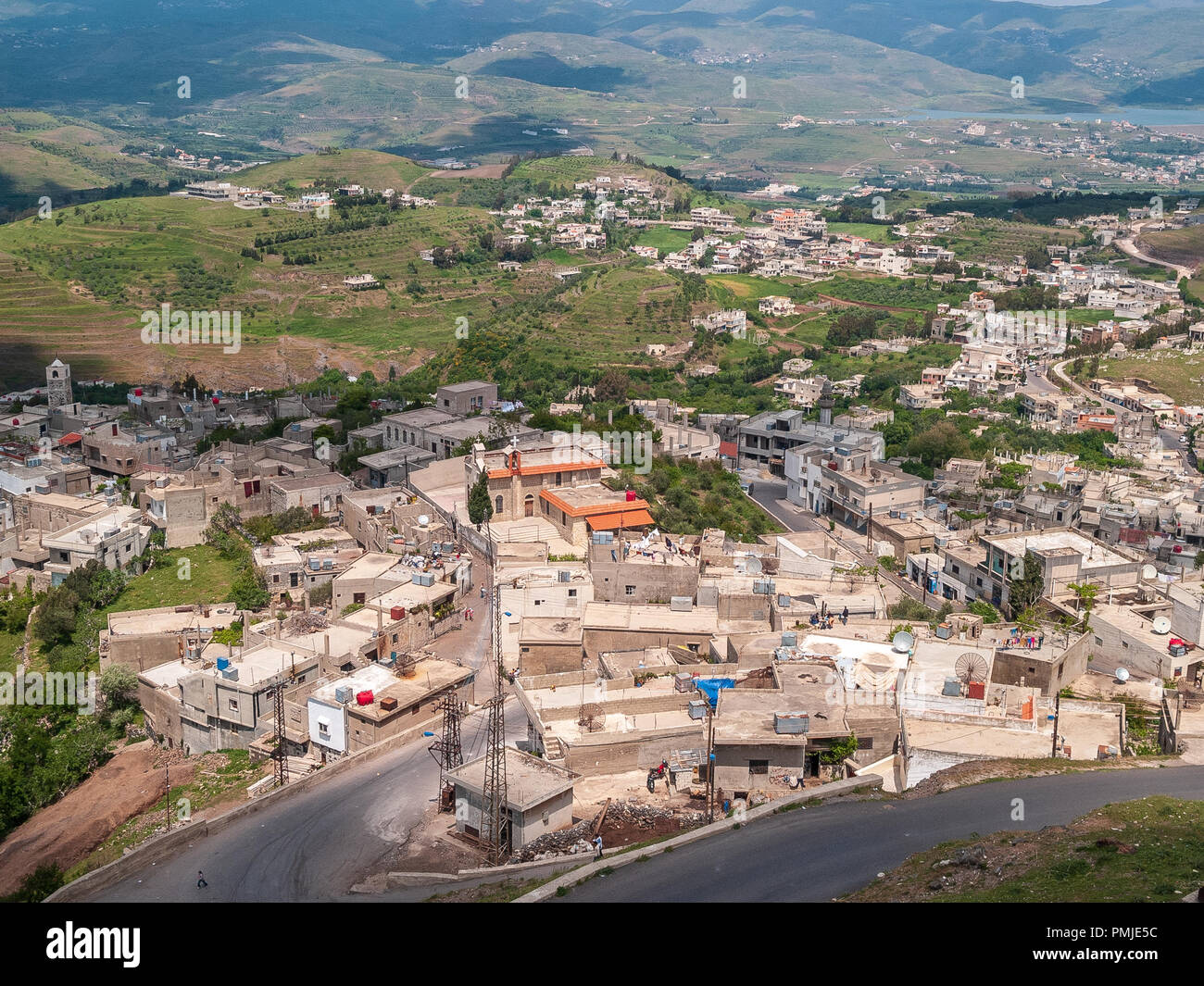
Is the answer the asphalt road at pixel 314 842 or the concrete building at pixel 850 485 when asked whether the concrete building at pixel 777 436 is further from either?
the asphalt road at pixel 314 842

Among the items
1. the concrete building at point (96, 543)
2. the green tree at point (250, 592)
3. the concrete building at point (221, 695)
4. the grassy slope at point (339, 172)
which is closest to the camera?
the concrete building at point (221, 695)

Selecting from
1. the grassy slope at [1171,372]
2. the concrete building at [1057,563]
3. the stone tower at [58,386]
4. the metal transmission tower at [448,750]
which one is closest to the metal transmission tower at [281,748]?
the metal transmission tower at [448,750]

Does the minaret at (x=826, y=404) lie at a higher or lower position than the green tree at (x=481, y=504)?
lower

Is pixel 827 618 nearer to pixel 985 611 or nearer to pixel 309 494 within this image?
pixel 985 611

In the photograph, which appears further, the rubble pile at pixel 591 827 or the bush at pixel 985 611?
the bush at pixel 985 611

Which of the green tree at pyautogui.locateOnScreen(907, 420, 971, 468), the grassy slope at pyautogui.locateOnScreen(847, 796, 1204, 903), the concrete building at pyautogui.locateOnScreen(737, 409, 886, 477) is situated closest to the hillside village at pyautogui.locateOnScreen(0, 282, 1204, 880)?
the concrete building at pyautogui.locateOnScreen(737, 409, 886, 477)

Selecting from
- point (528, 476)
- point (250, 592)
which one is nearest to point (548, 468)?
point (528, 476)
